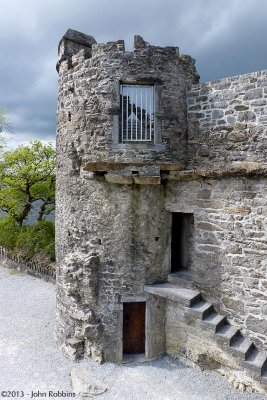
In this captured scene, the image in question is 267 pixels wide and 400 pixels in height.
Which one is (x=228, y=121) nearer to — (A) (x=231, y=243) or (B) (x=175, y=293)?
(A) (x=231, y=243)

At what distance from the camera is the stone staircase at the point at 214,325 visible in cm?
690

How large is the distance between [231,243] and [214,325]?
2.01 metres

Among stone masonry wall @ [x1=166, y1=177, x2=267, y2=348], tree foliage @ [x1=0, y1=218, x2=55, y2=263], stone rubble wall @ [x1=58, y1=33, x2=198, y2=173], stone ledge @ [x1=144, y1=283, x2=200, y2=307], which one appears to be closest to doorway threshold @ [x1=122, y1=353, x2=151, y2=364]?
stone ledge @ [x1=144, y1=283, x2=200, y2=307]

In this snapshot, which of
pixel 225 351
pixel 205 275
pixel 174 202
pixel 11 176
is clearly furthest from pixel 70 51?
pixel 11 176

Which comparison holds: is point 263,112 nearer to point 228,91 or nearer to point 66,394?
point 228,91

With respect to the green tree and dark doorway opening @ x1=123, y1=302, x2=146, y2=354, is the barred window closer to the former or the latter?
dark doorway opening @ x1=123, y1=302, x2=146, y2=354

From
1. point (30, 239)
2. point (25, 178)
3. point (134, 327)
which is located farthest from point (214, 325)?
point (25, 178)

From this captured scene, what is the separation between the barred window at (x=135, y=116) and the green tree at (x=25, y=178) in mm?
13543

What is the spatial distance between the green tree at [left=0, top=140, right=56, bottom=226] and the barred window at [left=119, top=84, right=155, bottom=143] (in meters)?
13.5

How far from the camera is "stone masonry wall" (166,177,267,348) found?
23.5 ft

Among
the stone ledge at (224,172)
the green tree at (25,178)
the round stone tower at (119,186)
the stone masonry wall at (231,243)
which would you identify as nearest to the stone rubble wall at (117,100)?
the round stone tower at (119,186)

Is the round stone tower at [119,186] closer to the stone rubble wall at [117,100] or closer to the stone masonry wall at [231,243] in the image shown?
the stone rubble wall at [117,100]

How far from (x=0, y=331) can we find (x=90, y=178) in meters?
6.25

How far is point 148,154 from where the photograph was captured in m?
7.98
